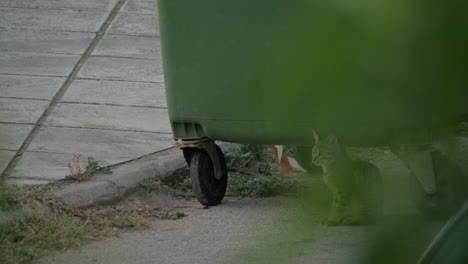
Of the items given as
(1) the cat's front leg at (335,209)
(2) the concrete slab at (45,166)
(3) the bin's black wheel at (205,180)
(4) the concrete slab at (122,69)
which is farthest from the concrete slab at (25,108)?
(1) the cat's front leg at (335,209)

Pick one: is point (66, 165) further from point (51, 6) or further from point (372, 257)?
point (372, 257)

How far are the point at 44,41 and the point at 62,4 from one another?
95cm

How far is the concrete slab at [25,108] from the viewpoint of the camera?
5.04 meters

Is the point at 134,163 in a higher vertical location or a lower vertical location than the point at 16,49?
lower

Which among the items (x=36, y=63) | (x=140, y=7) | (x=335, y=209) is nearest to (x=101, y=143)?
(x=36, y=63)

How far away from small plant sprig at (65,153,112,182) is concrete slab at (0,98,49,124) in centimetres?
75

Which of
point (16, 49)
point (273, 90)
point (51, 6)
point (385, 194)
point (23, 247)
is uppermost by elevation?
point (51, 6)

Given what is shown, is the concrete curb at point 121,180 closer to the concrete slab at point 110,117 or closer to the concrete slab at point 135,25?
the concrete slab at point 110,117

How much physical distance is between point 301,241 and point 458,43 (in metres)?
0.22

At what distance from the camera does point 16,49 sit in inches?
251

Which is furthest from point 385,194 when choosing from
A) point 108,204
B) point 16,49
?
point 16,49

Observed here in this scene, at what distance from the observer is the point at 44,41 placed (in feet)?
21.7

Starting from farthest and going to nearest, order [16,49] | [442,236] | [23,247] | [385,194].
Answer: [16,49]
[23,247]
[385,194]
[442,236]

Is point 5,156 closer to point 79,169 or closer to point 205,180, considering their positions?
point 205,180
